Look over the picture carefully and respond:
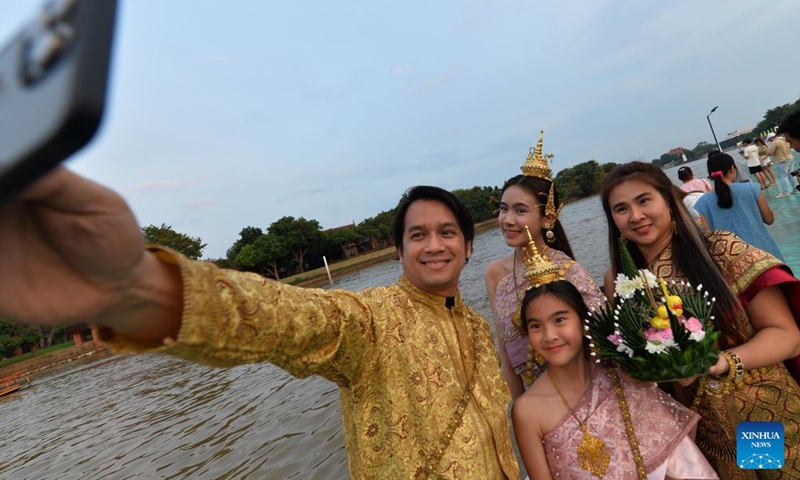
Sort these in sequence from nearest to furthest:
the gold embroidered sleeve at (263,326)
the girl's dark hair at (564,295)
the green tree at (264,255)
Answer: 1. the gold embroidered sleeve at (263,326)
2. the girl's dark hair at (564,295)
3. the green tree at (264,255)

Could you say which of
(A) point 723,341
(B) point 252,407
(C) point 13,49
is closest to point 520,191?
(A) point 723,341

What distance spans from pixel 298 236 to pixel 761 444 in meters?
43.6

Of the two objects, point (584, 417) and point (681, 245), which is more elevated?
point (681, 245)

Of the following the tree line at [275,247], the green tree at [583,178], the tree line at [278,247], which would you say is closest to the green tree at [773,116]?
the tree line at [278,247]

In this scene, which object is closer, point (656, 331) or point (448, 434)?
point (448, 434)

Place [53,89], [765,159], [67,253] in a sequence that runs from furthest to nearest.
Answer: [765,159] → [67,253] → [53,89]

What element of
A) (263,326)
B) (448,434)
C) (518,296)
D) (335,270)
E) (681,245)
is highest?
(335,270)

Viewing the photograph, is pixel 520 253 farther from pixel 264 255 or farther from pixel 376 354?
pixel 264 255

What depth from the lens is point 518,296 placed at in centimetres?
298

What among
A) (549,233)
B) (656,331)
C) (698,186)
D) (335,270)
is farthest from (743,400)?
(335,270)

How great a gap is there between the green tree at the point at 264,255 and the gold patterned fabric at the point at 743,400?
133 feet

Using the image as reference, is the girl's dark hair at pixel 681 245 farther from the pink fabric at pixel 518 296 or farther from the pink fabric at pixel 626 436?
the pink fabric at pixel 626 436

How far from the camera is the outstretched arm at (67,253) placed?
738mm

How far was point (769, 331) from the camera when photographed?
2111 mm
